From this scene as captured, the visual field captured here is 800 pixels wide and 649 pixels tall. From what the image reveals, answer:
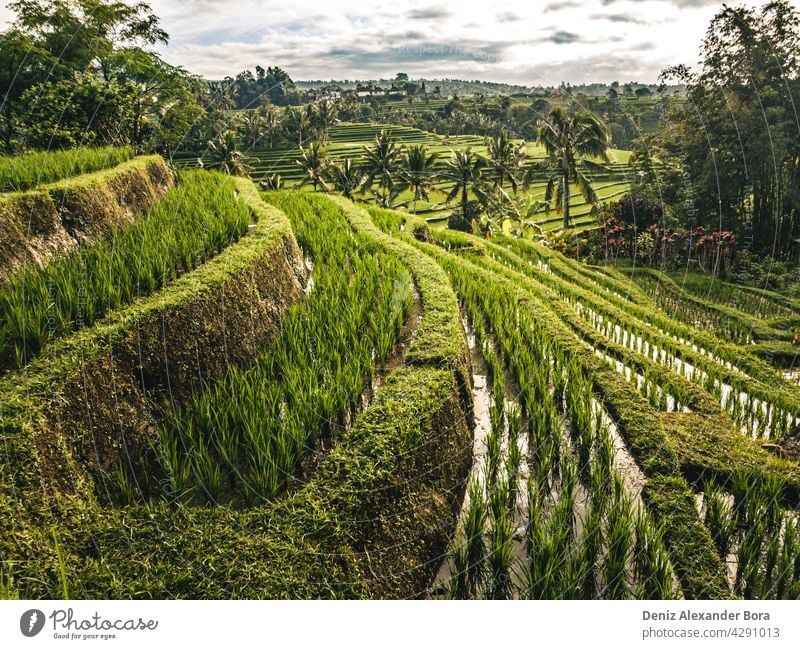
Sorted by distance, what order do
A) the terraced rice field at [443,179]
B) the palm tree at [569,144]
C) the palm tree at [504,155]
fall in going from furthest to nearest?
the terraced rice field at [443,179] < the palm tree at [504,155] < the palm tree at [569,144]

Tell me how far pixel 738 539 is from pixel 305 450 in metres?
3.03

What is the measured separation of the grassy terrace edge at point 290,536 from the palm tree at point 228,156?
11601mm

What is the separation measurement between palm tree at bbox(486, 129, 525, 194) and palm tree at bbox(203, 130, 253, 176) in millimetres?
8759

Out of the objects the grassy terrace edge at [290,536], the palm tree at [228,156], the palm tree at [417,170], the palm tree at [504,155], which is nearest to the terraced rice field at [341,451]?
the grassy terrace edge at [290,536]

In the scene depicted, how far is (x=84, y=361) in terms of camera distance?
2.83 metres

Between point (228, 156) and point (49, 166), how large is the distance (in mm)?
8194

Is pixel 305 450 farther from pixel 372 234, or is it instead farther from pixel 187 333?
pixel 372 234

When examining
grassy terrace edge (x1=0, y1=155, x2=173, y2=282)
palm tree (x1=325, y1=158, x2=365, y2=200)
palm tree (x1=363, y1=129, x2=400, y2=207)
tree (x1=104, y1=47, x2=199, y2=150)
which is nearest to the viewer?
grassy terrace edge (x1=0, y1=155, x2=173, y2=282)

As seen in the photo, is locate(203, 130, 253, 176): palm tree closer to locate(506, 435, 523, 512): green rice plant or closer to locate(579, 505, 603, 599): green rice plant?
locate(506, 435, 523, 512): green rice plant

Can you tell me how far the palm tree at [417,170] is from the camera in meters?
20.7

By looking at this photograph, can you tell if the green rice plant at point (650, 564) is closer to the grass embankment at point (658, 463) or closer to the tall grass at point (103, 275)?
the grass embankment at point (658, 463)

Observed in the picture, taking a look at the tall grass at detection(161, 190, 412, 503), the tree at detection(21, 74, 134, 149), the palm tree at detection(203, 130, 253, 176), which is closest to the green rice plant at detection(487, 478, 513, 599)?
the tall grass at detection(161, 190, 412, 503)

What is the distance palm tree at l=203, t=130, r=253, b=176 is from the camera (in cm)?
1277
